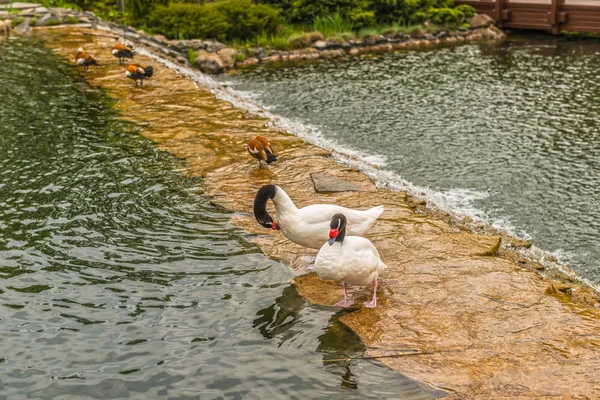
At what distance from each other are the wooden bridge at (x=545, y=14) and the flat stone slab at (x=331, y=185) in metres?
20.6

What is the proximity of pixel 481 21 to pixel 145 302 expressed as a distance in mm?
25956

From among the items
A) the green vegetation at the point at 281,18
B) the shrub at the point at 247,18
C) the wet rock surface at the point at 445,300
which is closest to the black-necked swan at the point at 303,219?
the wet rock surface at the point at 445,300

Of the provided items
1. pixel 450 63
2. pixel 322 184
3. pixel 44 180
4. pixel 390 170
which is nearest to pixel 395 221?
pixel 322 184

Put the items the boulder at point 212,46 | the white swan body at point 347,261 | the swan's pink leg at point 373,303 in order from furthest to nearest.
Result: the boulder at point 212,46, the swan's pink leg at point 373,303, the white swan body at point 347,261

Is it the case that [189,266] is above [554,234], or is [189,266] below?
above

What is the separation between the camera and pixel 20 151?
1263 centimetres

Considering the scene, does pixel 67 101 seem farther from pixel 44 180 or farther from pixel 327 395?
pixel 327 395

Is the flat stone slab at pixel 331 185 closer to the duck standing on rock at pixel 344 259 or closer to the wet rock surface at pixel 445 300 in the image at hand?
the wet rock surface at pixel 445 300

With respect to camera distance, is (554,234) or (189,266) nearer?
(189,266)

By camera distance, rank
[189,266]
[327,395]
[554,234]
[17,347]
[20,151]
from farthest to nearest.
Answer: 1. [20,151]
2. [554,234]
3. [189,266]
4. [17,347]
5. [327,395]

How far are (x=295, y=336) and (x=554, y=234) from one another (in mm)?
5348

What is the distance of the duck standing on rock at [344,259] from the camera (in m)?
6.90

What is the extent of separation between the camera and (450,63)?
23.7 meters

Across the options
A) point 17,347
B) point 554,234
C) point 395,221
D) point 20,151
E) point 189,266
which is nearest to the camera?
point 17,347
